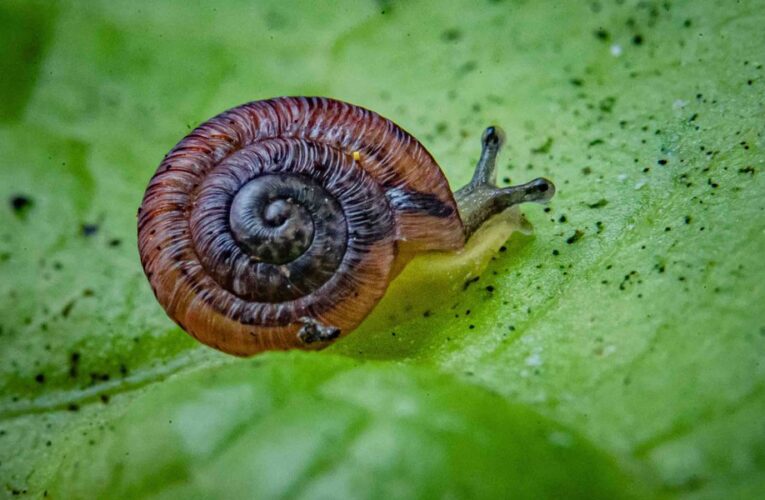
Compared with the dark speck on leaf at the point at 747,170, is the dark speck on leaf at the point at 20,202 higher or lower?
lower

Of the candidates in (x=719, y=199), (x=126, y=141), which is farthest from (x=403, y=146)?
(x=126, y=141)

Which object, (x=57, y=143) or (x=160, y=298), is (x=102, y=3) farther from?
(x=160, y=298)

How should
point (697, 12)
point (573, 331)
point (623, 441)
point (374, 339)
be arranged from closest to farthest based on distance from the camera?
point (623, 441) < point (573, 331) < point (374, 339) < point (697, 12)

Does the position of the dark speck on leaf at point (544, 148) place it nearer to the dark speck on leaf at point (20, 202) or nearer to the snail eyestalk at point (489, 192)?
the snail eyestalk at point (489, 192)

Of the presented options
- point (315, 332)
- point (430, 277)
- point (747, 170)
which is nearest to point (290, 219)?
point (315, 332)

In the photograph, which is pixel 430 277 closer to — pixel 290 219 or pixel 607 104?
pixel 290 219

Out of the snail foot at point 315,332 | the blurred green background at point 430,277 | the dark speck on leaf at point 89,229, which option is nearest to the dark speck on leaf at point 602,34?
the blurred green background at point 430,277
